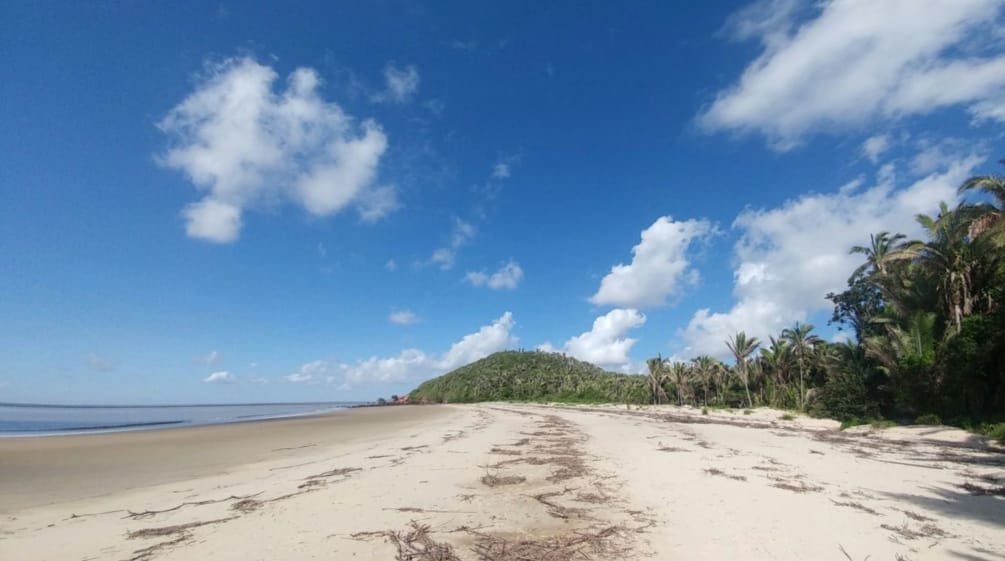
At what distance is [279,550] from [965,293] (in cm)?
2962

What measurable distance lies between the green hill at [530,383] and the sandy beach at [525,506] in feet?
202

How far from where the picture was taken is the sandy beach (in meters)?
5.52

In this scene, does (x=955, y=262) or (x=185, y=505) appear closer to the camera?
(x=185, y=505)

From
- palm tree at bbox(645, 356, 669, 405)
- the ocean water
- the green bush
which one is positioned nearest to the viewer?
the green bush

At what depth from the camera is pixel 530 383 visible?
106 meters

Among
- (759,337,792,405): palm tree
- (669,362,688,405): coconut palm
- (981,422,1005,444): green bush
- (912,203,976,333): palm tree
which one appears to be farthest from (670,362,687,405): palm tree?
(981,422,1005,444): green bush

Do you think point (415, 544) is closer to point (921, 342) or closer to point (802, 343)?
point (921, 342)

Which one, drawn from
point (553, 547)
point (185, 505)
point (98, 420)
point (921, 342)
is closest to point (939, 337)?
point (921, 342)

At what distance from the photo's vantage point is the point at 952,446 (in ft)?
50.2

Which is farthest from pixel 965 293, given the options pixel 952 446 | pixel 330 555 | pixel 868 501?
pixel 330 555

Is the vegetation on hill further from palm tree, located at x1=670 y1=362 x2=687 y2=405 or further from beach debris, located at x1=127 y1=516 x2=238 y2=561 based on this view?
beach debris, located at x1=127 y1=516 x2=238 y2=561

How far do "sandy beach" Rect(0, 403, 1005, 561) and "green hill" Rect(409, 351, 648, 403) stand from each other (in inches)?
2426

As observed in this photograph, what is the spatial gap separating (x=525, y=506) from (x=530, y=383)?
101 meters

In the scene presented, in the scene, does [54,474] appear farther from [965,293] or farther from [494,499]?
[965,293]
